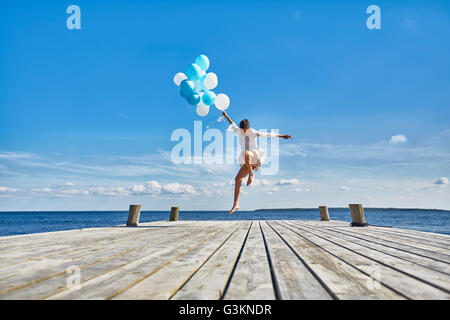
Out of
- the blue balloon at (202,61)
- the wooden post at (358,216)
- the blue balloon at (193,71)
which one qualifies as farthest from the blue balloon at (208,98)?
the wooden post at (358,216)

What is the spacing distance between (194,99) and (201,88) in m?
0.44

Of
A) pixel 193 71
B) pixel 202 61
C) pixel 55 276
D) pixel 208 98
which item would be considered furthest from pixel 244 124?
pixel 55 276

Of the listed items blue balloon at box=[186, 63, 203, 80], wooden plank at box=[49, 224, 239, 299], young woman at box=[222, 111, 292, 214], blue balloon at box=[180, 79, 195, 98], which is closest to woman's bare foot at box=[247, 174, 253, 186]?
young woman at box=[222, 111, 292, 214]

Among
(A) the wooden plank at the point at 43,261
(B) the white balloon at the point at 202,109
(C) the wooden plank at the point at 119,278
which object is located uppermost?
(B) the white balloon at the point at 202,109

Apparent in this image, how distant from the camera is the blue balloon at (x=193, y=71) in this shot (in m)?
7.15

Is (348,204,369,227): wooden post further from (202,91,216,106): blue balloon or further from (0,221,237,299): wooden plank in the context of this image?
(0,221,237,299): wooden plank

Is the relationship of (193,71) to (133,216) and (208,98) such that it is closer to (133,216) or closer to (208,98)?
(208,98)

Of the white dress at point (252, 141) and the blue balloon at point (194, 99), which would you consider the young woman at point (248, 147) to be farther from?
the blue balloon at point (194, 99)

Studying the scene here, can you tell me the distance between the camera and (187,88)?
285 inches

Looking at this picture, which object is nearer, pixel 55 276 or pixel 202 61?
pixel 55 276
